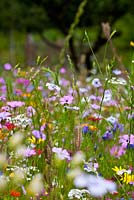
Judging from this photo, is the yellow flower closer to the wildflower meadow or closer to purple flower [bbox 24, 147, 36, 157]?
the wildflower meadow

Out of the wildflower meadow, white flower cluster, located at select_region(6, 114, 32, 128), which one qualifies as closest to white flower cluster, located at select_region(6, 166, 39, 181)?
the wildflower meadow

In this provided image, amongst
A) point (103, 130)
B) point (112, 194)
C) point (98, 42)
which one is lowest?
point (112, 194)

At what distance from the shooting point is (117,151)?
2.45 m

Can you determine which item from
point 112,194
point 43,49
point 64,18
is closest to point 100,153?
point 112,194

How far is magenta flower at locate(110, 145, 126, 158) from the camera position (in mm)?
2365

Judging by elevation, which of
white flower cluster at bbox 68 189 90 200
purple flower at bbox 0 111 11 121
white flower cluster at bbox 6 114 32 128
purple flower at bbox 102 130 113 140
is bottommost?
white flower cluster at bbox 68 189 90 200

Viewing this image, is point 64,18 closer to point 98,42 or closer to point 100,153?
point 98,42

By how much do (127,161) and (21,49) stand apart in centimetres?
2638

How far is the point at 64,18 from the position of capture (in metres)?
16.9

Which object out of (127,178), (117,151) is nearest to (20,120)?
(127,178)

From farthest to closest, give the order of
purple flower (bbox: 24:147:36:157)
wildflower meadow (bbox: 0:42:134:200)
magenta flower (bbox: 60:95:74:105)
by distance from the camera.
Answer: magenta flower (bbox: 60:95:74:105), purple flower (bbox: 24:147:36:157), wildflower meadow (bbox: 0:42:134:200)

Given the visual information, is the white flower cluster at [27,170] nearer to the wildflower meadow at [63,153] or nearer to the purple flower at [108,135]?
the wildflower meadow at [63,153]

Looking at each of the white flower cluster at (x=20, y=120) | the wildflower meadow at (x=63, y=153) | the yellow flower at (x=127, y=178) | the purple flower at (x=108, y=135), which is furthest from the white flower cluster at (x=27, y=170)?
the purple flower at (x=108, y=135)

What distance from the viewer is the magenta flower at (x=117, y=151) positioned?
236cm
